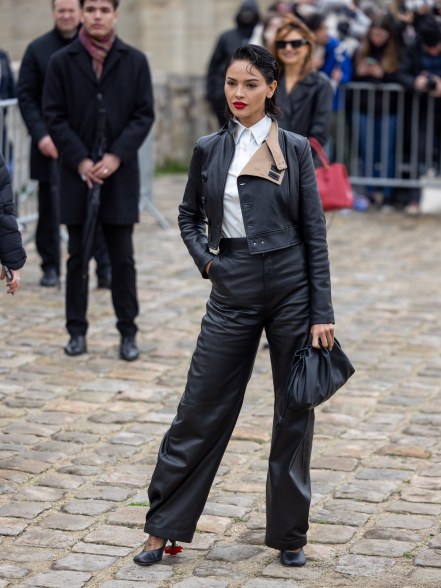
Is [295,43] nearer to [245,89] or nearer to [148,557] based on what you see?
[245,89]

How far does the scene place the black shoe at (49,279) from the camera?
33.7 feet

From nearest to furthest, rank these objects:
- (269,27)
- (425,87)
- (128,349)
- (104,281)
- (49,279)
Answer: (128,349) → (104,281) → (49,279) → (269,27) → (425,87)

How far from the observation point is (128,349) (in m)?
8.22

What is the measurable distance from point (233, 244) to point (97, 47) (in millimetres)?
3355

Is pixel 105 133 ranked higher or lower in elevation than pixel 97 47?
lower

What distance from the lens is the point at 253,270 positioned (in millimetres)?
4898

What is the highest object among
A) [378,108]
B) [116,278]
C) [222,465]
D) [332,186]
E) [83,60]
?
[83,60]

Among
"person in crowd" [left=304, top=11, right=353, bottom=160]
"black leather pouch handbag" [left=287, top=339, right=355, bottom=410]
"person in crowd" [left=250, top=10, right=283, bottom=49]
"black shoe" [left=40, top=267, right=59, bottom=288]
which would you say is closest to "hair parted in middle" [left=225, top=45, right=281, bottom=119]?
"black leather pouch handbag" [left=287, top=339, right=355, bottom=410]

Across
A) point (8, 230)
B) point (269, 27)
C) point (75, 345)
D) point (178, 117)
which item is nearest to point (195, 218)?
point (8, 230)

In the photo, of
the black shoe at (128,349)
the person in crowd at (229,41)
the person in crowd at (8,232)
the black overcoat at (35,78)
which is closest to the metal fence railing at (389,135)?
the person in crowd at (229,41)

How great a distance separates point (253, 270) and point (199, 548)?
1143 mm

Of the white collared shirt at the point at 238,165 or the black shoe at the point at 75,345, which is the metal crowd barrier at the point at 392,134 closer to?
the black shoe at the point at 75,345

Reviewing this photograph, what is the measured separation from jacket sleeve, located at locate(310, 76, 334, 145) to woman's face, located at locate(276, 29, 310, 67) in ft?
0.64

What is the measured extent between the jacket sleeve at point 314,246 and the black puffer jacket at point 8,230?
1388 mm
